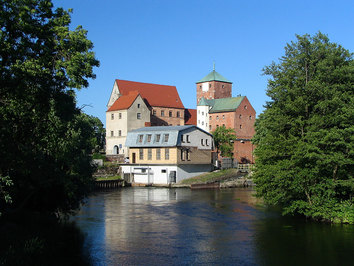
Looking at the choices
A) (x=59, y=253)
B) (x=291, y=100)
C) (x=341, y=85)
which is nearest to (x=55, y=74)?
(x=59, y=253)

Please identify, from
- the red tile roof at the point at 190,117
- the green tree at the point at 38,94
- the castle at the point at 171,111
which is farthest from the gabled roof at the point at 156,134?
the red tile roof at the point at 190,117

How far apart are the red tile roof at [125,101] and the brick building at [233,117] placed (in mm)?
23021

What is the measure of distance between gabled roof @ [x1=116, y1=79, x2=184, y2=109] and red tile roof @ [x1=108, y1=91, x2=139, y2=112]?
5.95 meters

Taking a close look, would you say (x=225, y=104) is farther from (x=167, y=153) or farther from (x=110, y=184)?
(x=110, y=184)

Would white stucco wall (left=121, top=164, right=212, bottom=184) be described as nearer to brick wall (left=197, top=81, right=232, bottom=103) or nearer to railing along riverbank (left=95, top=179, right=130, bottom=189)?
Answer: railing along riverbank (left=95, top=179, right=130, bottom=189)

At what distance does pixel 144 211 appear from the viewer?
122 ft

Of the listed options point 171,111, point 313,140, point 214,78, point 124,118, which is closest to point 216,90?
point 214,78

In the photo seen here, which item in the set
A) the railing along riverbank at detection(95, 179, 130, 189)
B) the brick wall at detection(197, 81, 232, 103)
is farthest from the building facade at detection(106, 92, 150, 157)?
the brick wall at detection(197, 81, 232, 103)

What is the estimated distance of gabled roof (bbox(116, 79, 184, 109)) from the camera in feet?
299

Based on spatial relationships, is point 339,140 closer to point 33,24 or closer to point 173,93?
point 33,24

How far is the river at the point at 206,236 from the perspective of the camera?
2159 cm

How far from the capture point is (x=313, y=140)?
2883 centimetres

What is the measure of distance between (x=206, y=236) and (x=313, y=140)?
390 inches

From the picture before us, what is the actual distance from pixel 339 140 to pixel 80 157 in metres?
17.6
